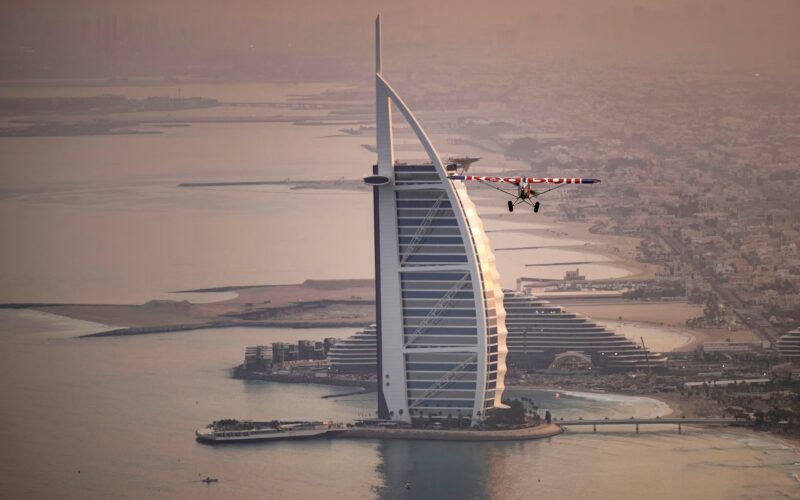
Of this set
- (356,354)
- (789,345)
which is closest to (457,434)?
(356,354)

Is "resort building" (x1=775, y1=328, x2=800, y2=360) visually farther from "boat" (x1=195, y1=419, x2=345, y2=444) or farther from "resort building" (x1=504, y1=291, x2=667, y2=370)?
"boat" (x1=195, y1=419, x2=345, y2=444)

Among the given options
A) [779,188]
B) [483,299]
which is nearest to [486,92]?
[779,188]

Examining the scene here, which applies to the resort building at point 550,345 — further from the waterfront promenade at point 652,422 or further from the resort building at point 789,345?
the waterfront promenade at point 652,422

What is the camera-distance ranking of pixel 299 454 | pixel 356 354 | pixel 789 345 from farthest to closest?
pixel 789 345, pixel 356 354, pixel 299 454

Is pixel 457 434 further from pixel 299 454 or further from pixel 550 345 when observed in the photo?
pixel 550 345

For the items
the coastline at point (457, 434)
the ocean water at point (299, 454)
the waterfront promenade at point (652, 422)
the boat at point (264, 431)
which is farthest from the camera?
the waterfront promenade at point (652, 422)

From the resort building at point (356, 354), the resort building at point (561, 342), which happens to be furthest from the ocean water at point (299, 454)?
the resort building at point (561, 342)
